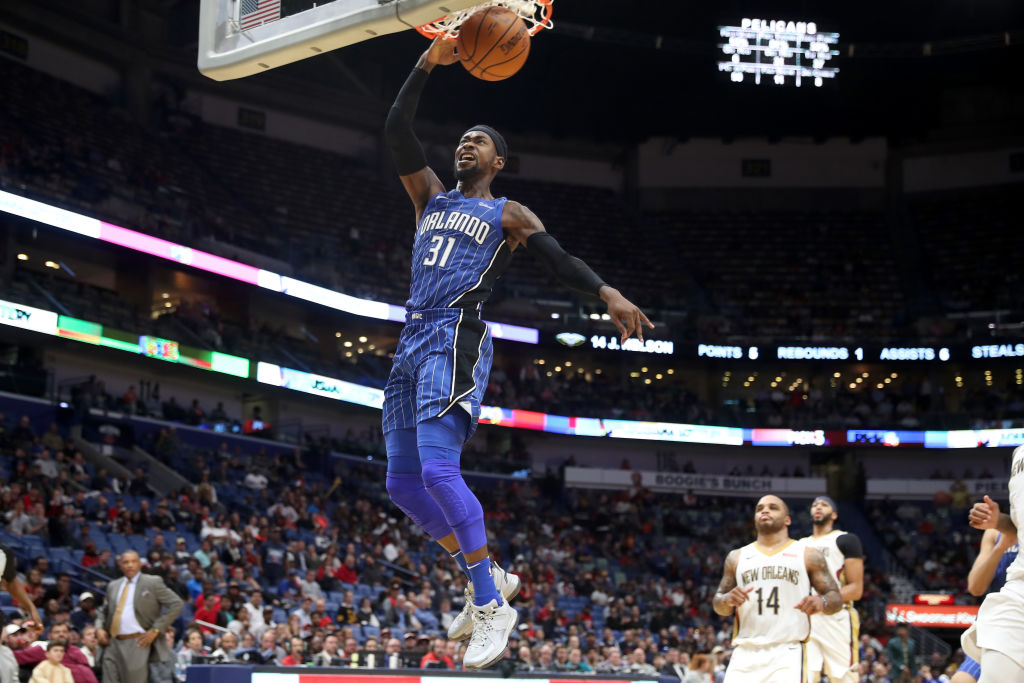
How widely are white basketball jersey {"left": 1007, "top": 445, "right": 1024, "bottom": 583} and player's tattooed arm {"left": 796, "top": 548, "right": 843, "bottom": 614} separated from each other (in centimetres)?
256

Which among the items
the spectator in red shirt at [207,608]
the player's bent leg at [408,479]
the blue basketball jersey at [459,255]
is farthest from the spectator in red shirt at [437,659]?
the blue basketball jersey at [459,255]

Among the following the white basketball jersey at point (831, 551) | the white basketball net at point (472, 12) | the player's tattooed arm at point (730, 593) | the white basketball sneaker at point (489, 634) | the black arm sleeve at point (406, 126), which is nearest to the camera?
the white basketball sneaker at point (489, 634)

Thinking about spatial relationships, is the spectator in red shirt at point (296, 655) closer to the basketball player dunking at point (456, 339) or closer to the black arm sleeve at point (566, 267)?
the basketball player dunking at point (456, 339)

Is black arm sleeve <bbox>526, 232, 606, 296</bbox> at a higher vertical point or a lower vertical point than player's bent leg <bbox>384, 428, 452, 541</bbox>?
higher

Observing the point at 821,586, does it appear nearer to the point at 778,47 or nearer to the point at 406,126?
the point at 406,126

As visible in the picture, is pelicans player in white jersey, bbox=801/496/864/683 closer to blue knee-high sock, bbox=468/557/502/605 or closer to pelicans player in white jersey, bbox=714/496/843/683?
pelicans player in white jersey, bbox=714/496/843/683

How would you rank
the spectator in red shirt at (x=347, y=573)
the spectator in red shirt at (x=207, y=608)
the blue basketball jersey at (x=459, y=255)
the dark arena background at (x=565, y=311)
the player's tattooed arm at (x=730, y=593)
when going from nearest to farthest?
the blue basketball jersey at (x=459, y=255)
the player's tattooed arm at (x=730, y=593)
the spectator in red shirt at (x=207, y=608)
the spectator in red shirt at (x=347, y=573)
the dark arena background at (x=565, y=311)

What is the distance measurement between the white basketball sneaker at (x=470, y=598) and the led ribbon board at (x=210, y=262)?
789 inches

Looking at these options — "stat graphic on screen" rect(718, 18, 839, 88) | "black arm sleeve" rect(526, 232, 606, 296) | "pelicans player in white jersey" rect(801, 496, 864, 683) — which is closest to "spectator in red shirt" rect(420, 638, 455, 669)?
"pelicans player in white jersey" rect(801, 496, 864, 683)

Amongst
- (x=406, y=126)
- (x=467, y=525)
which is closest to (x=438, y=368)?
(x=467, y=525)

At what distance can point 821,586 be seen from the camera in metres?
8.10

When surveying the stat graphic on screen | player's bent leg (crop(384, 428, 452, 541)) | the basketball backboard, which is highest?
the stat graphic on screen

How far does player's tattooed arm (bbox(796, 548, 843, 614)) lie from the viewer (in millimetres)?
7792

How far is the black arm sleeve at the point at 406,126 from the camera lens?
5523mm
